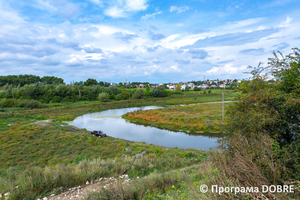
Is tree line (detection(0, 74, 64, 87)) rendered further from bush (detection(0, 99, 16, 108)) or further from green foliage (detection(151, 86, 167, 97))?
green foliage (detection(151, 86, 167, 97))

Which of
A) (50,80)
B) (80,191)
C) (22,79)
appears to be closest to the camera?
(80,191)

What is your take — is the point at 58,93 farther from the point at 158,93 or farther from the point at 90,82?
the point at 158,93

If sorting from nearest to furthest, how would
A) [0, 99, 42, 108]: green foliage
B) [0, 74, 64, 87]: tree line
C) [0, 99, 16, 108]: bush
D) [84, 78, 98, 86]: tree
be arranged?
[0, 99, 16, 108]: bush < [0, 99, 42, 108]: green foliage < [0, 74, 64, 87]: tree line < [84, 78, 98, 86]: tree

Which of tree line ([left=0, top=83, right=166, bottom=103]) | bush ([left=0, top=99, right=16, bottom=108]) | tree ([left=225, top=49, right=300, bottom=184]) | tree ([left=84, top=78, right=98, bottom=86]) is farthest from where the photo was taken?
tree ([left=84, top=78, right=98, bottom=86])

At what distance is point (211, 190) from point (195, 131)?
21.4 meters

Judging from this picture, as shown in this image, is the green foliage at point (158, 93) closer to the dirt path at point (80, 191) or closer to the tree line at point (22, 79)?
the tree line at point (22, 79)

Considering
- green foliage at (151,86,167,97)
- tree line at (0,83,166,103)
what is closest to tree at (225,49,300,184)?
tree line at (0,83,166,103)

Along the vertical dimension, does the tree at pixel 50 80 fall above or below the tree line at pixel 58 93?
above

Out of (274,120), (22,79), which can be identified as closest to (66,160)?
(274,120)

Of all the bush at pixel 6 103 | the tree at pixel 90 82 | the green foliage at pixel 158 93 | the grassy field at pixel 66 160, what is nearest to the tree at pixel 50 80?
the tree at pixel 90 82

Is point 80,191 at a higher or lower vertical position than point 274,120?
lower

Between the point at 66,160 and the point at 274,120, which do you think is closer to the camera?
the point at 274,120

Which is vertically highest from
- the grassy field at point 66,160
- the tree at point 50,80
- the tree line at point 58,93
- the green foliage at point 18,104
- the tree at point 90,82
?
the tree at point 50,80

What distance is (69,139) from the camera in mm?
18719
